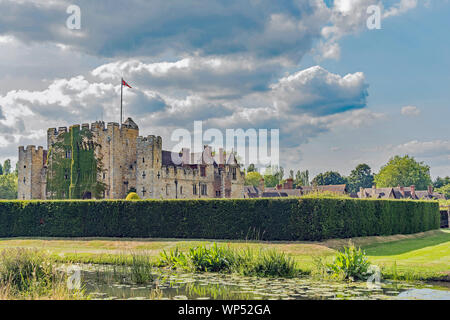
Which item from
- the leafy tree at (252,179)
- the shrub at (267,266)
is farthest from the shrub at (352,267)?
the leafy tree at (252,179)

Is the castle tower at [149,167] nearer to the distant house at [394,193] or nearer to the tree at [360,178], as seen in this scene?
the distant house at [394,193]

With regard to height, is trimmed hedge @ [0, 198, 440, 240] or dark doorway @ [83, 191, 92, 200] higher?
dark doorway @ [83, 191, 92, 200]

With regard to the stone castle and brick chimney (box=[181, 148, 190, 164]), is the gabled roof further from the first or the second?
brick chimney (box=[181, 148, 190, 164])

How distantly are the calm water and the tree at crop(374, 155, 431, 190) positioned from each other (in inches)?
3962

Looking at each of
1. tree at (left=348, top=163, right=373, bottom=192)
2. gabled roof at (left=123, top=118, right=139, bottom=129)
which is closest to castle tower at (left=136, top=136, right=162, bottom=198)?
gabled roof at (left=123, top=118, right=139, bottom=129)

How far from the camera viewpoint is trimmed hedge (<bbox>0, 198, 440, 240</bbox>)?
2703 centimetres

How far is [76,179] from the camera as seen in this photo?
49594mm

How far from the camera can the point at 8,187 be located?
89125 mm

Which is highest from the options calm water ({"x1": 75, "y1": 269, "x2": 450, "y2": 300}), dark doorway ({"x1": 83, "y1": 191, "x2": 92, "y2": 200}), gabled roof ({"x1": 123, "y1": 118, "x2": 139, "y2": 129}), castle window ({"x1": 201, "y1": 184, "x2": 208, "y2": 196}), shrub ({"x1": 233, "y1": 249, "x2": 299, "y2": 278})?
gabled roof ({"x1": 123, "y1": 118, "x2": 139, "y2": 129})

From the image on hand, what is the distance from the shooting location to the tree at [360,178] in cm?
13800

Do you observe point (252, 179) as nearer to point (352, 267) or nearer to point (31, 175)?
point (31, 175)
